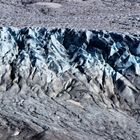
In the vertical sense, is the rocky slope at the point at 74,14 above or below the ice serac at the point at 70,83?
above

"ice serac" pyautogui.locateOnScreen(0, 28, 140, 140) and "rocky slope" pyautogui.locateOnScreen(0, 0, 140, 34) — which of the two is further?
"rocky slope" pyautogui.locateOnScreen(0, 0, 140, 34)

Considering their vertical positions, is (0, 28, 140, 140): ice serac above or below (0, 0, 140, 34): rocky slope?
below

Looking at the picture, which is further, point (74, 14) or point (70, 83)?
point (74, 14)

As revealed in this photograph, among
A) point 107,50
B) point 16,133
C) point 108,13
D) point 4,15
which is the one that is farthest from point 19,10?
point 16,133

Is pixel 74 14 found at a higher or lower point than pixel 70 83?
higher

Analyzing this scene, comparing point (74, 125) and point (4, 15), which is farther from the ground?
point (4, 15)

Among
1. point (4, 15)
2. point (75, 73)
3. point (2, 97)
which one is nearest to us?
point (2, 97)

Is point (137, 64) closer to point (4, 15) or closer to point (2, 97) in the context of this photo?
point (2, 97)

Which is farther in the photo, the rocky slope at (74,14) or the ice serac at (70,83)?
the rocky slope at (74,14)
